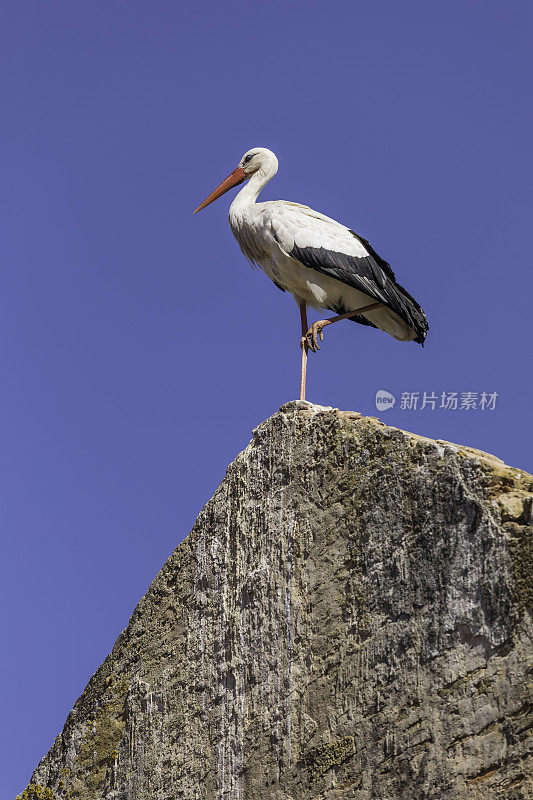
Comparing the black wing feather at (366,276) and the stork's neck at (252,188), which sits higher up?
the stork's neck at (252,188)

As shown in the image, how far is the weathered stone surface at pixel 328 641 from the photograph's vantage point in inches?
295

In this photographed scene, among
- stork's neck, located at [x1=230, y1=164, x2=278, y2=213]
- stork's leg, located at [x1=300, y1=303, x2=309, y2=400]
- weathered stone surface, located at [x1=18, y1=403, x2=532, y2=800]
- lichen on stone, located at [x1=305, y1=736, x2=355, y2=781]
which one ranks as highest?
stork's neck, located at [x1=230, y1=164, x2=278, y2=213]

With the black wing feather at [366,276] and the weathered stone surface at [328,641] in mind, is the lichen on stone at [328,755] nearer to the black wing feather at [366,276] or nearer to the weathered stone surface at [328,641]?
the weathered stone surface at [328,641]

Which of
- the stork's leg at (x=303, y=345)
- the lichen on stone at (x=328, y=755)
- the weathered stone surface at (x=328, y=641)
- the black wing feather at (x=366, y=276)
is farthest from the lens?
the black wing feather at (x=366, y=276)

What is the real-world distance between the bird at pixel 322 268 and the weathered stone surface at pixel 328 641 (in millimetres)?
2260

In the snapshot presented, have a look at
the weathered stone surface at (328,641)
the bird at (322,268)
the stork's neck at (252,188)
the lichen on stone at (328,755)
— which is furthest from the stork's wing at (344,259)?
the lichen on stone at (328,755)

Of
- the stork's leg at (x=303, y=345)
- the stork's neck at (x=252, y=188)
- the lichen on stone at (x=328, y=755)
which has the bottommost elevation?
the lichen on stone at (x=328, y=755)

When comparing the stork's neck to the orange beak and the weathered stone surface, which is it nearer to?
the orange beak

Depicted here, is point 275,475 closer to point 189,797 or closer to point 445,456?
point 445,456

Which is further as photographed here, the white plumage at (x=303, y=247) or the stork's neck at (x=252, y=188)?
the stork's neck at (x=252, y=188)

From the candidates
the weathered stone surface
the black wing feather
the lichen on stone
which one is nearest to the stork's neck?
the black wing feather

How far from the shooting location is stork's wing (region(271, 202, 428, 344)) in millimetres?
11469

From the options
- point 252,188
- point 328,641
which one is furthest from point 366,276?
point 328,641

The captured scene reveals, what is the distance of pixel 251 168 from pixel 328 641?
6.92 metres
